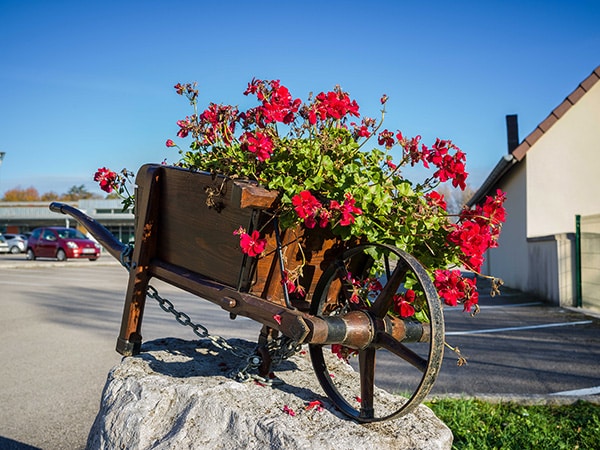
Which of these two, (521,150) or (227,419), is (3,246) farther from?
(227,419)

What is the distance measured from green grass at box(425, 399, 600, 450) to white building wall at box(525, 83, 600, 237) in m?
11.0

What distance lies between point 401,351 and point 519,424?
7.74 ft

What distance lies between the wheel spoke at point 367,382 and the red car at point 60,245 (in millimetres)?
27290

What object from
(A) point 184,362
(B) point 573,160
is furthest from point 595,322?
(A) point 184,362

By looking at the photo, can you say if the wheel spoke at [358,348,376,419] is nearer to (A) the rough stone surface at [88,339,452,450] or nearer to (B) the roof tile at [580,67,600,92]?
(A) the rough stone surface at [88,339,452,450]

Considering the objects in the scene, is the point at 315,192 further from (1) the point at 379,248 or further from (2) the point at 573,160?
(2) the point at 573,160

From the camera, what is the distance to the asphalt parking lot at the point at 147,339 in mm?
4871

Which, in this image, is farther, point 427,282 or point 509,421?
point 509,421

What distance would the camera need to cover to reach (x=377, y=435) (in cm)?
244

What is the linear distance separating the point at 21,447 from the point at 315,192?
305cm

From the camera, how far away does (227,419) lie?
256 cm

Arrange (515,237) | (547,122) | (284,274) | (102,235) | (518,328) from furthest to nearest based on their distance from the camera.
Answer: (515,237)
(547,122)
(518,328)
(102,235)
(284,274)

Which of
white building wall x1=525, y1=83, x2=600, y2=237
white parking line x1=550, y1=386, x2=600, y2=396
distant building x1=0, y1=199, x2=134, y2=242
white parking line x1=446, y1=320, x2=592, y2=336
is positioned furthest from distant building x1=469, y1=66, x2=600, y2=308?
distant building x1=0, y1=199, x2=134, y2=242

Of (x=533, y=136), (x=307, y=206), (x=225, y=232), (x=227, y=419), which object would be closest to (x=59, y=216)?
(x=533, y=136)
